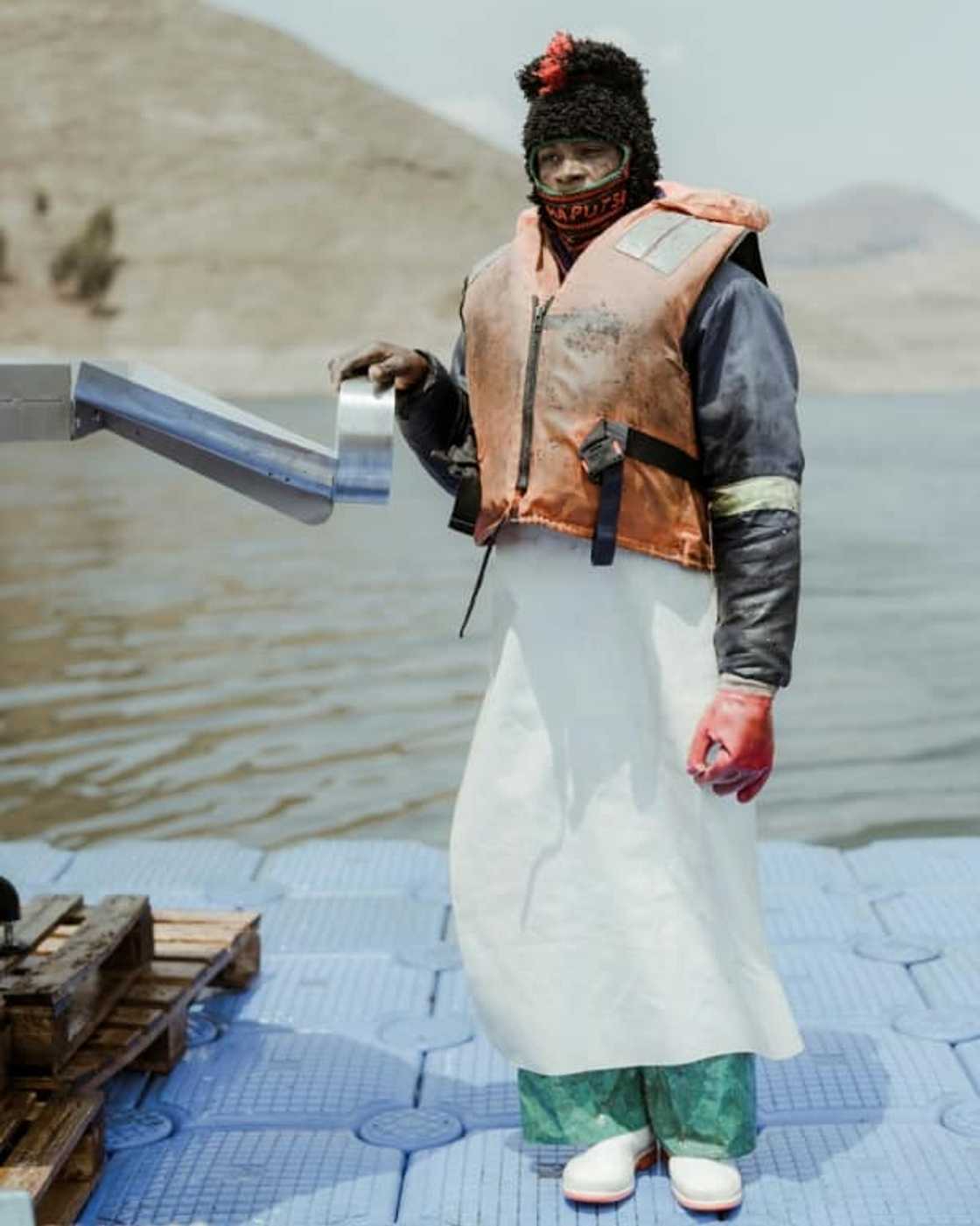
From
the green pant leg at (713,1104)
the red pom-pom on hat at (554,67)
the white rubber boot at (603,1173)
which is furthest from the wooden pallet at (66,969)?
the red pom-pom on hat at (554,67)

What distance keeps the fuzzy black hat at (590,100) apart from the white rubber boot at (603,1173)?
5.05ft

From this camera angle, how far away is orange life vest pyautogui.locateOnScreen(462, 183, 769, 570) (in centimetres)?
281

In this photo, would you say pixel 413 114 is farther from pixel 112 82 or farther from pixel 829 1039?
pixel 829 1039

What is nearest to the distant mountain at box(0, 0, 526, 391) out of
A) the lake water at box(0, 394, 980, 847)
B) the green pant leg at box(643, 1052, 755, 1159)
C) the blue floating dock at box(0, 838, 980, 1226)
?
the lake water at box(0, 394, 980, 847)

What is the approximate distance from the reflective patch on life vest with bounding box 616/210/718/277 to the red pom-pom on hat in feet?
0.83

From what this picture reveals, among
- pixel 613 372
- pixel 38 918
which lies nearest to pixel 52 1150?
pixel 38 918

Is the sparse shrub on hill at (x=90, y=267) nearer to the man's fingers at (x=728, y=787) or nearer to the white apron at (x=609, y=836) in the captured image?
the white apron at (x=609, y=836)

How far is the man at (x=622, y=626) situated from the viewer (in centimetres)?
283

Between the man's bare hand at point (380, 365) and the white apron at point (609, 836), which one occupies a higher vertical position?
the man's bare hand at point (380, 365)

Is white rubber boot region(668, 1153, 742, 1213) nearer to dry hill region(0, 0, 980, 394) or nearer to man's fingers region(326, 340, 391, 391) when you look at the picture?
man's fingers region(326, 340, 391, 391)

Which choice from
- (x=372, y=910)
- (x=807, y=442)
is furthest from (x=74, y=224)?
(x=372, y=910)

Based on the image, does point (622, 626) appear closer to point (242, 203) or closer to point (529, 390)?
point (529, 390)

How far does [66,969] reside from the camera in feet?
11.0

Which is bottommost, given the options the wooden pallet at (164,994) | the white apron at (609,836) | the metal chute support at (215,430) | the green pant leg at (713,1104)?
the wooden pallet at (164,994)
